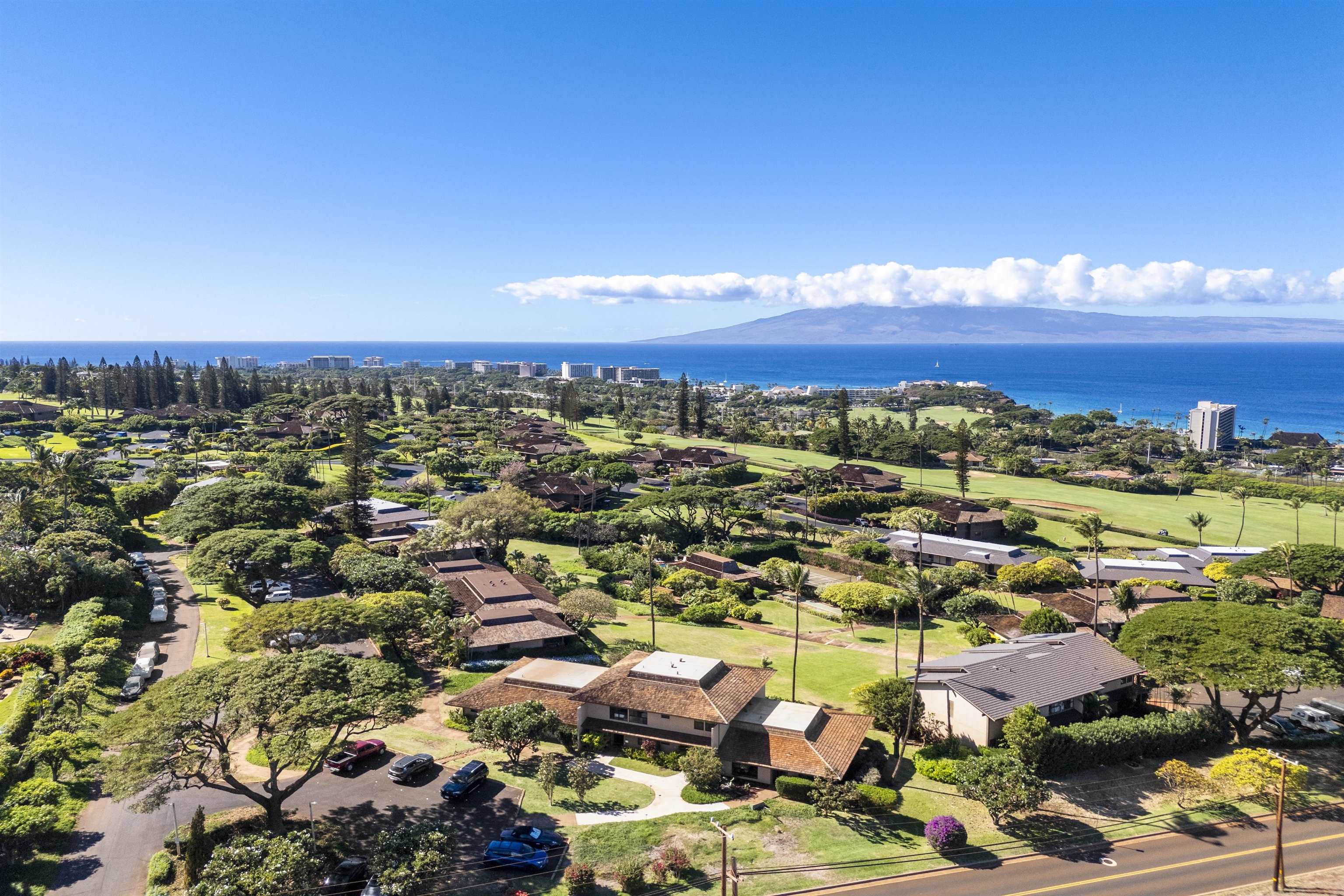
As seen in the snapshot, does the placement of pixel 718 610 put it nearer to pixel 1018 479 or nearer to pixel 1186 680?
pixel 1186 680

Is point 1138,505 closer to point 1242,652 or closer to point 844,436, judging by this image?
point 844,436

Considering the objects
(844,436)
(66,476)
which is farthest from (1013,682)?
(844,436)

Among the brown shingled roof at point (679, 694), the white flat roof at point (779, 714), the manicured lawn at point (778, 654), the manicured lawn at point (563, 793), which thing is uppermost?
the brown shingled roof at point (679, 694)

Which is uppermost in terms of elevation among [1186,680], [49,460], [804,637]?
[49,460]

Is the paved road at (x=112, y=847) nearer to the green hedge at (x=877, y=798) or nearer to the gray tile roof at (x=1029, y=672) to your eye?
the green hedge at (x=877, y=798)

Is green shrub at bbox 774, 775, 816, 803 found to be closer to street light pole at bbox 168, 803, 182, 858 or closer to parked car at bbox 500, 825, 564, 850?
parked car at bbox 500, 825, 564, 850

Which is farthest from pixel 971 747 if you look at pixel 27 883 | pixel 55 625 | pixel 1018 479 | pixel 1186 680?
pixel 1018 479

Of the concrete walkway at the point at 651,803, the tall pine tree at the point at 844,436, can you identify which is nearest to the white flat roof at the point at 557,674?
the concrete walkway at the point at 651,803
